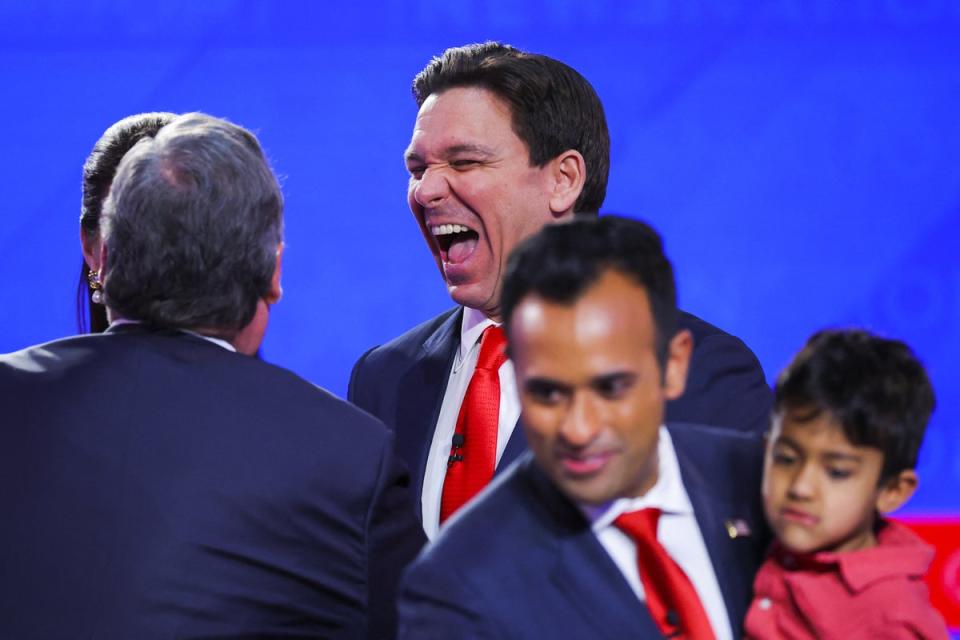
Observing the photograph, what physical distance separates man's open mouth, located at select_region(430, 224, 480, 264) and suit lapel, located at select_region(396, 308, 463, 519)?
0.13 metres

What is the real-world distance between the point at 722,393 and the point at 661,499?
0.76 m

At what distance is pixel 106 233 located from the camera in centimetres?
201

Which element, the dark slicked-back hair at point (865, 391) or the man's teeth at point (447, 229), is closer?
the dark slicked-back hair at point (865, 391)

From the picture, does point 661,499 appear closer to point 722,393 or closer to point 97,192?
point 722,393

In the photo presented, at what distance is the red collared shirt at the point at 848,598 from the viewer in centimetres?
168

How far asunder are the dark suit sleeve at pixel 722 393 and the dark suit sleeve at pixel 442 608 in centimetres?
90

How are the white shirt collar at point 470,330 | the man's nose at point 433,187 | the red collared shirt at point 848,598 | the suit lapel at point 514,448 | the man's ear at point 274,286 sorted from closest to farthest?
the red collared shirt at point 848,598 < the man's ear at point 274,286 < the suit lapel at point 514,448 < the white shirt collar at point 470,330 < the man's nose at point 433,187

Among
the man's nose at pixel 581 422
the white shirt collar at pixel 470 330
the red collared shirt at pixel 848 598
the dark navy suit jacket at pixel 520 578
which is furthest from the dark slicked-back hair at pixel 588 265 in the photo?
the white shirt collar at pixel 470 330

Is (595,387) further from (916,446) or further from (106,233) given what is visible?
(106,233)

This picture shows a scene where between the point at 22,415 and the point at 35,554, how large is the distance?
0.19 meters

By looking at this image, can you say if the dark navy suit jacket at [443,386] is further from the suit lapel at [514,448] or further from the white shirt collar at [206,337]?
the white shirt collar at [206,337]

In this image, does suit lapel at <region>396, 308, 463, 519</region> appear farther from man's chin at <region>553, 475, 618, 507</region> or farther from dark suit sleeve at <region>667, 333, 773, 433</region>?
man's chin at <region>553, 475, 618, 507</region>

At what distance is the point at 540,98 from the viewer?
2.76m

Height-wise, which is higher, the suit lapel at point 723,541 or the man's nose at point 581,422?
the man's nose at point 581,422
